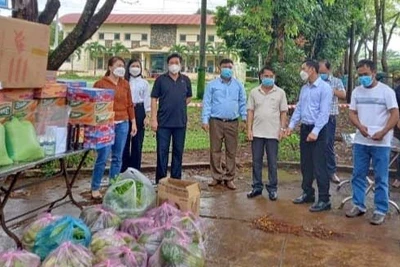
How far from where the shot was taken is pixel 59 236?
2.93 meters

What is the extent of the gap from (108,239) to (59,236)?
0.29 m

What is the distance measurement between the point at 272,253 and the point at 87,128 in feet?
5.72

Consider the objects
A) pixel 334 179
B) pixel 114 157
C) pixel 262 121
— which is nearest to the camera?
pixel 114 157

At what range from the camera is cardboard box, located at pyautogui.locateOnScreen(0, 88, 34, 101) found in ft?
10.4

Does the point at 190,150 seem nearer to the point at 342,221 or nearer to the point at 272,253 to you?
the point at 342,221

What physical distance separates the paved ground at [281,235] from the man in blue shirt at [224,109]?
552 millimetres

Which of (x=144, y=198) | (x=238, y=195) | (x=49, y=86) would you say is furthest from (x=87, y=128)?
(x=238, y=195)

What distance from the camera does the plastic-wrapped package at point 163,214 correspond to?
3.42 meters

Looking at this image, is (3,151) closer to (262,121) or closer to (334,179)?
(262,121)

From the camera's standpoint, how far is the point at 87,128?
13.0 ft

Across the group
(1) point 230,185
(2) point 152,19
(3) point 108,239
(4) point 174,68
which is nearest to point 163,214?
(3) point 108,239

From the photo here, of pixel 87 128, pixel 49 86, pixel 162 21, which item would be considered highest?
pixel 162 21

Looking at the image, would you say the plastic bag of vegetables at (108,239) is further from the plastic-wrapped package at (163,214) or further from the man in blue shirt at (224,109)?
the man in blue shirt at (224,109)

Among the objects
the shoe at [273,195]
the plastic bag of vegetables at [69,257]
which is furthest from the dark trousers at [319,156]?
the plastic bag of vegetables at [69,257]
